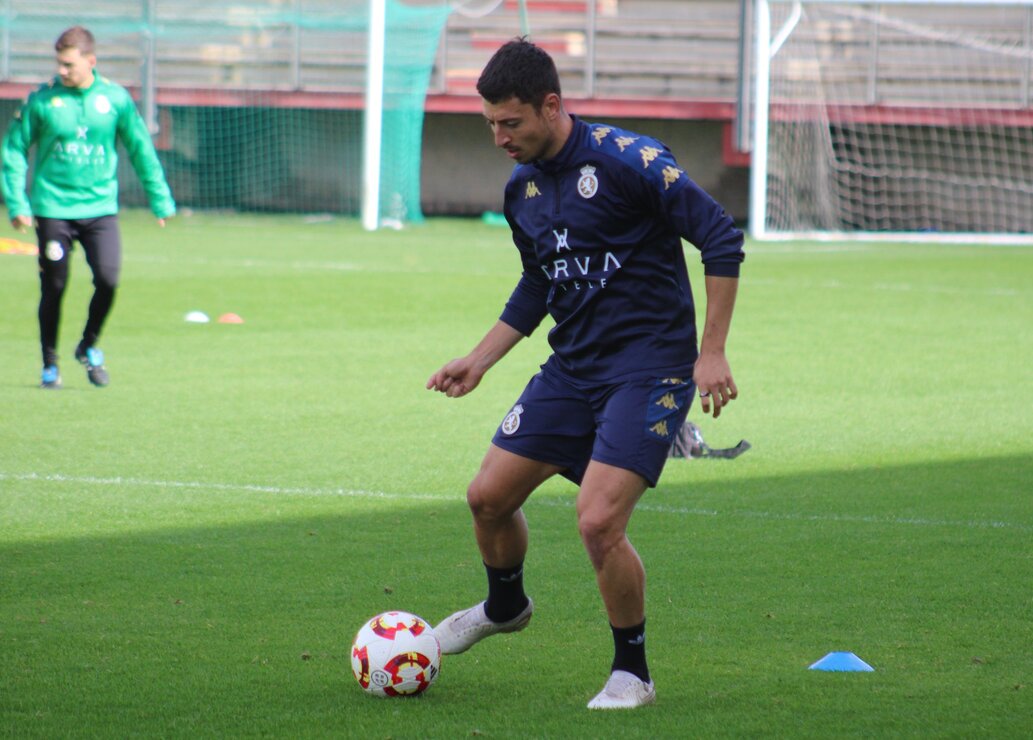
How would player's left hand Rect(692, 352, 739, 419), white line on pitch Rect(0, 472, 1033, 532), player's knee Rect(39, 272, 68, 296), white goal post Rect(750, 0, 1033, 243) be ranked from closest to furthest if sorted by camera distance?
1. player's left hand Rect(692, 352, 739, 419)
2. white line on pitch Rect(0, 472, 1033, 532)
3. player's knee Rect(39, 272, 68, 296)
4. white goal post Rect(750, 0, 1033, 243)

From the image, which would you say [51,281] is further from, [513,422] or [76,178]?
[513,422]

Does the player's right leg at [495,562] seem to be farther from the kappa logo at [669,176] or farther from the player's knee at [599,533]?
the kappa logo at [669,176]

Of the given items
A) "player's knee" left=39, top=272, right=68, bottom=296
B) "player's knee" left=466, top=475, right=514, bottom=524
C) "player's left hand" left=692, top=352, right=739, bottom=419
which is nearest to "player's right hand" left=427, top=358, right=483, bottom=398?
"player's knee" left=466, top=475, right=514, bottom=524

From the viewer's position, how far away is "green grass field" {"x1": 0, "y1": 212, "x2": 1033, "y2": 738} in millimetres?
4332

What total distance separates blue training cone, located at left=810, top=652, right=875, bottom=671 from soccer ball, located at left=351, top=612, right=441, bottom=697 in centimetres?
107

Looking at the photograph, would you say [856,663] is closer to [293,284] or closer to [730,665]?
[730,665]

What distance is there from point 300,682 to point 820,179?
73.0 feet

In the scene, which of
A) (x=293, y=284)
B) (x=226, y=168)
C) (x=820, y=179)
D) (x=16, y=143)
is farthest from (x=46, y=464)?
(x=226, y=168)

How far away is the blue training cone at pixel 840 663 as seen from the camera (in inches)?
182

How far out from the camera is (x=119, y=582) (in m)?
5.62

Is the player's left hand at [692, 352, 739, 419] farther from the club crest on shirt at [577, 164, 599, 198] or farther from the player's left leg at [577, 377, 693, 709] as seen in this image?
the club crest on shirt at [577, 164, 599, 198]

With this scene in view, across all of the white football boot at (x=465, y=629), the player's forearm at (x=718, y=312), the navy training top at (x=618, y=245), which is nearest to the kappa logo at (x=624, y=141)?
the navy training top at (x=618, y=245)

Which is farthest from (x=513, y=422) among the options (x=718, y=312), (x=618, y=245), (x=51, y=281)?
(x=51, y=281)

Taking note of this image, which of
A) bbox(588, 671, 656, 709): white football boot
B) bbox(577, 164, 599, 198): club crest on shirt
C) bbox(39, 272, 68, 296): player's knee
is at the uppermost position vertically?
bbox(577, 164, 599, 198): club crest on shirt
